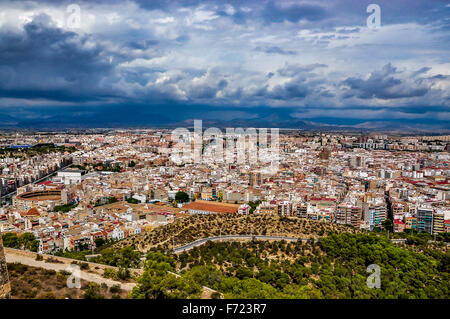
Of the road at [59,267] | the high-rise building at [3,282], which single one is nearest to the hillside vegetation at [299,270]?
the road at [59,267]

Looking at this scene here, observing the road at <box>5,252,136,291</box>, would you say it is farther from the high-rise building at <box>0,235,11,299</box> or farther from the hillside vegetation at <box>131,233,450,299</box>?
the high-rise building at <box>0,235,11,299</box>

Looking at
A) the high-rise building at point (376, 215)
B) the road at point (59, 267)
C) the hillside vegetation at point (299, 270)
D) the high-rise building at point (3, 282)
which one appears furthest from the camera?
the high-rise building at point (376, 215)

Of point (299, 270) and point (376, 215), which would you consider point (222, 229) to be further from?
point (376, 215)

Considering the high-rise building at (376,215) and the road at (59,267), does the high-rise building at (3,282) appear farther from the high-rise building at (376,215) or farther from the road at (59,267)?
the high-rise building at (376,215)

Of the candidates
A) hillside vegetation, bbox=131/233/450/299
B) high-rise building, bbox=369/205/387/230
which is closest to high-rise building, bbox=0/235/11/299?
hillside vegetation, bbox=131/233/450/299
